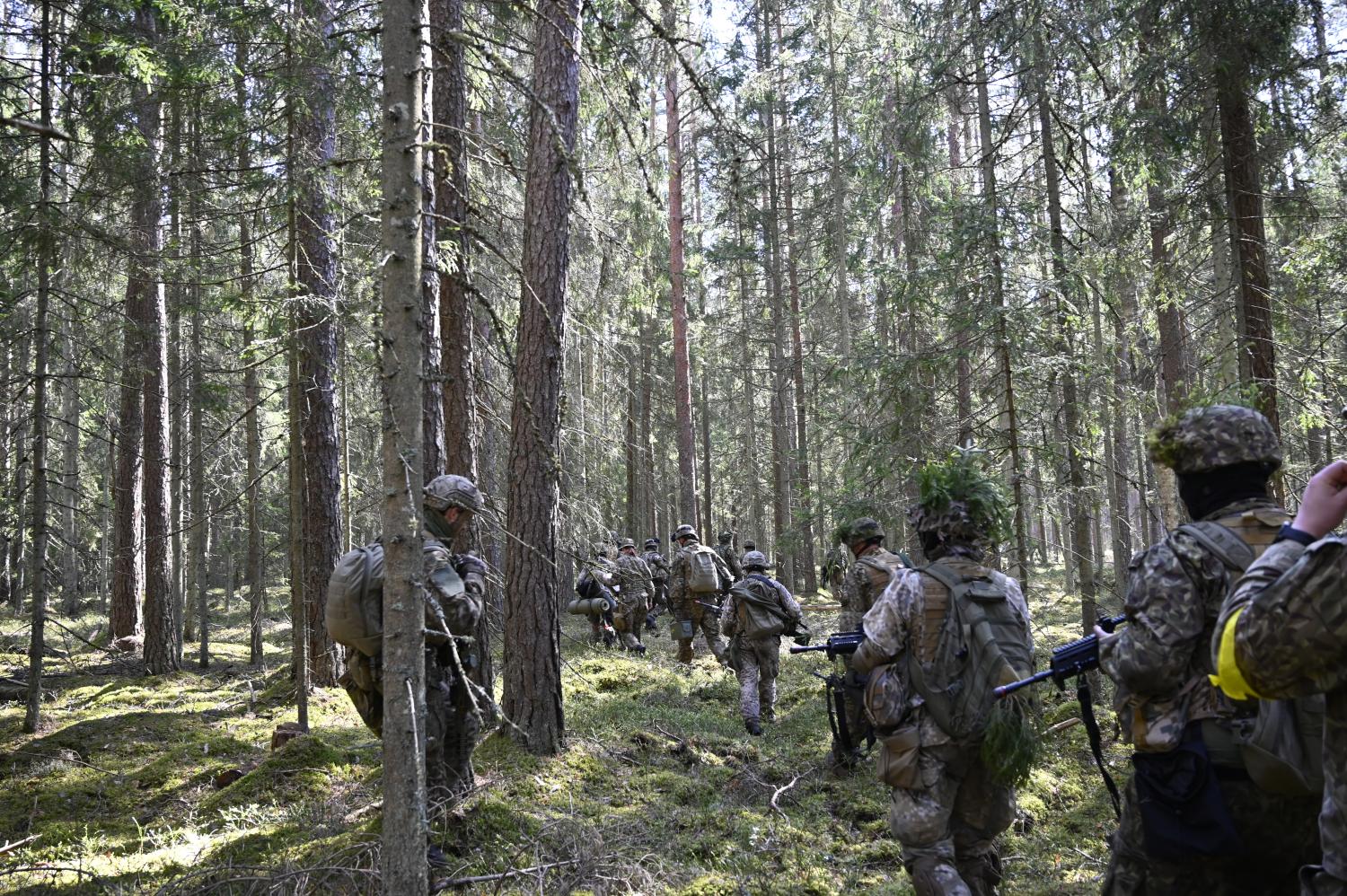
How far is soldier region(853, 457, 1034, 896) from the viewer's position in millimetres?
3814

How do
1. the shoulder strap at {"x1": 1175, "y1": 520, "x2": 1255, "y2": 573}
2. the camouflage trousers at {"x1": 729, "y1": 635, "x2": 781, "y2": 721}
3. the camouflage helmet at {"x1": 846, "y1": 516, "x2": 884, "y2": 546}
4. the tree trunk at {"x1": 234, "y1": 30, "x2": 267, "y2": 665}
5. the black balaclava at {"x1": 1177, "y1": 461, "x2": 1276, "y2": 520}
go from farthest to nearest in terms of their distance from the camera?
the camouflage trousers at {"x1": 729, "y1": 635, "x2": 781, "y2": 721}, the tree trunk at {"x1": 234, "y1": 30, "x2": 267, "y2": 665}, the camouflage helmet at {"x1": 846, "y1": 516, "x2": 884, "y2": 546}, the black balaclava at {"x1": 1177, "y1": 461, "x2": 1276, "y2": 520}, the shoulder strap at {"x1": 1175, "y1": 520, "x2": 1255, "y2": 573}

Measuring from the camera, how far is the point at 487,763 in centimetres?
641

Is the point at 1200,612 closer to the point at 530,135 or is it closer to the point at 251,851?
the point at 251,851

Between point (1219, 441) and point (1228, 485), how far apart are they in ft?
0.53

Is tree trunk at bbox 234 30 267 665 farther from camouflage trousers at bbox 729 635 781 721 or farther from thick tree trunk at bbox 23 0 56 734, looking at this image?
camouflage trousers at bbox 729 635 781 721

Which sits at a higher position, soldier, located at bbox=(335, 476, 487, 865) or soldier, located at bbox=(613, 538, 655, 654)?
soldier, located at bbox=(335, 476, 487, 865)

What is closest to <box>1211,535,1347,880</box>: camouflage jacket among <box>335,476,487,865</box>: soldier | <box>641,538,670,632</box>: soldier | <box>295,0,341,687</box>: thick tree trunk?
<box>335,476,487,865</box>: soldier

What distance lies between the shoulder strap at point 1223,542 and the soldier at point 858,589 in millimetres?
3911

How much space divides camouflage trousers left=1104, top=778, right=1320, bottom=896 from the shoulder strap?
72cm

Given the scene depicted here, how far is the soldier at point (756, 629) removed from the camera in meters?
9.23

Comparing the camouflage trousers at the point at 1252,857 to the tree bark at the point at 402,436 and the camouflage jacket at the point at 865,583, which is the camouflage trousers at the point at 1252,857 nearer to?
the tree bark at the point at 402,436

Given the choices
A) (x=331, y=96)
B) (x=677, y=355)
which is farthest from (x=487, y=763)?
(x=677, y=355)

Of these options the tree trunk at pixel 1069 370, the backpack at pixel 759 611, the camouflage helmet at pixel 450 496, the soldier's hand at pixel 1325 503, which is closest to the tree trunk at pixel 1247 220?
the tree trunk at pixel 1069 370

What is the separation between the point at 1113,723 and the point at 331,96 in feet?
33.7
